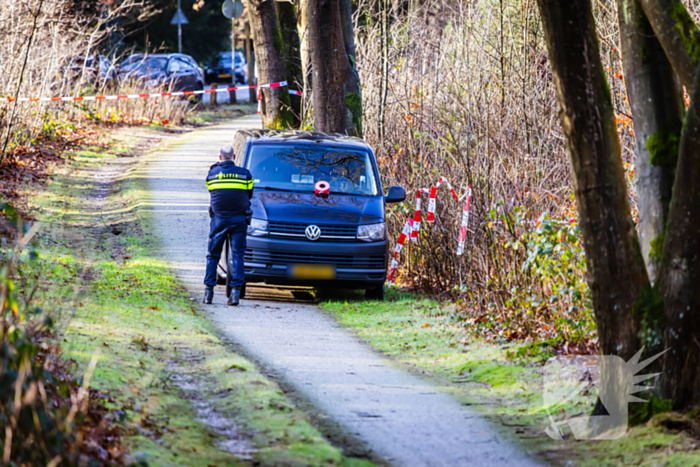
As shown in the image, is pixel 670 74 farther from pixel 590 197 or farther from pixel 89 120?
pixel 89 120

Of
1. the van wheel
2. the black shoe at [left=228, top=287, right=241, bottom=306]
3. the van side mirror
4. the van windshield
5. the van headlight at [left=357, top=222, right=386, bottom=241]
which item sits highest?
the van windshield

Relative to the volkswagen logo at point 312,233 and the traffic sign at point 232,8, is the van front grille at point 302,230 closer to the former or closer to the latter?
the volkswagen logo at point 312,233

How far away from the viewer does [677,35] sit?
5883mm

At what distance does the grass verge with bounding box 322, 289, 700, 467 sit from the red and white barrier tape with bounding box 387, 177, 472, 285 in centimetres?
84

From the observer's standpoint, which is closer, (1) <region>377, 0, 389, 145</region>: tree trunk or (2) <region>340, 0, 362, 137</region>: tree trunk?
(1) <region>377, 0, 389, 145</region>: tree trunk

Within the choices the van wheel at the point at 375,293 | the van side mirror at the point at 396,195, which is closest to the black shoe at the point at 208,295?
the van wheel at the point at 375,293

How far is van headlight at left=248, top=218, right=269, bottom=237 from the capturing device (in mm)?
10953

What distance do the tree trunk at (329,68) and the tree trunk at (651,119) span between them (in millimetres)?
8927

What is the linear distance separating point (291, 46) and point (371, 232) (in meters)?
11.4

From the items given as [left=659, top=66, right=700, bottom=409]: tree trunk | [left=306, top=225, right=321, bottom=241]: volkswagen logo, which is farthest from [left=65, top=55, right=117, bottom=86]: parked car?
[left=659, top=66, right=700, bottom=409]: tree trunk

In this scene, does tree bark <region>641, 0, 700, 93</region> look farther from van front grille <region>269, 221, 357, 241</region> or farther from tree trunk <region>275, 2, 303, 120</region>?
tree trunk <region>275, 2, 303, 120</region>

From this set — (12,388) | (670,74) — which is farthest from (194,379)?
(670,74)

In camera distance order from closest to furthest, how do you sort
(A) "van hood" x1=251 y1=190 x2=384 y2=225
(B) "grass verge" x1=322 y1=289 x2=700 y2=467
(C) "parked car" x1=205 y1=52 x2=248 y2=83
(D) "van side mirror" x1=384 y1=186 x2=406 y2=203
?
(B) "grass verge" x1=322 y1=289 x2=700 y2=467 → (A) "van hood" x1=251 y1=190 x2=384 y2=225 → (D) "van side mirror" x1=384 y1=186 x2=406 y2=203 → (C) "parked car" x1=205 y1=52 x2=248 y2=83

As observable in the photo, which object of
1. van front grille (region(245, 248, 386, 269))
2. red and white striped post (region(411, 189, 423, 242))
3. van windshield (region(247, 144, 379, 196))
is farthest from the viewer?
red and white striped post (region(411, 189, 423, 242))
